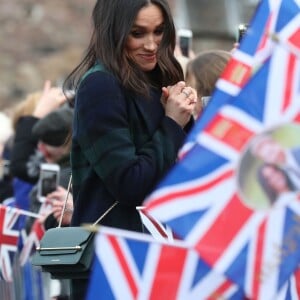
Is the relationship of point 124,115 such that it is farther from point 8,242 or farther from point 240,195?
point 8,242

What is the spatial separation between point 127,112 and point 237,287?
1.01m

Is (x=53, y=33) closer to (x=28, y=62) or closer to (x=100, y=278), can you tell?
(x=28, y=62)

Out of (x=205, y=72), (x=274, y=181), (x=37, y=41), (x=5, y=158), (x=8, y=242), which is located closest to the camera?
(x=274, y=181)

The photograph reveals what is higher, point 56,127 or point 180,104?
point 180,104

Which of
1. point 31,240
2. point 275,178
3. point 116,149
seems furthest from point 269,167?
point 31,240

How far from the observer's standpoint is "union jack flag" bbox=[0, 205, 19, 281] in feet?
23.2

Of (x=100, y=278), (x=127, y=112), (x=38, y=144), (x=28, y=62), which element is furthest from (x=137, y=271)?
(x=28, y=62)

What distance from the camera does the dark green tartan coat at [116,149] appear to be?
16.3 feet

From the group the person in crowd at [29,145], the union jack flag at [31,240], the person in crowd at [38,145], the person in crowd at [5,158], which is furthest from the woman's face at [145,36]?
the person in crowd at [5,158]

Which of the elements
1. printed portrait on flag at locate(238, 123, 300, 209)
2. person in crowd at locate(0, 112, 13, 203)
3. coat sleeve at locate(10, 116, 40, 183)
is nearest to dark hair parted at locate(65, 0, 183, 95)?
printed portrait on flag at locate(238, 123, 300, 209)

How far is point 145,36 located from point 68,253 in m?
0.79

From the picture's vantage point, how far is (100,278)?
4262 mm

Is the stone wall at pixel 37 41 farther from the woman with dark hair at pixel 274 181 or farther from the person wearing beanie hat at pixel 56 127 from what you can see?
the woman with dark hair at pixel 274 181

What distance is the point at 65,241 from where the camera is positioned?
16.8 feet
